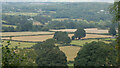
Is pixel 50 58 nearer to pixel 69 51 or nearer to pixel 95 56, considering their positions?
pixel 95 56

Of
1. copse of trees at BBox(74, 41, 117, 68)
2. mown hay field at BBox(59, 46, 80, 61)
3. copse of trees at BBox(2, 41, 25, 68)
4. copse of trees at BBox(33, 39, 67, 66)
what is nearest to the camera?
copse of trees at BBox(2, 41, 25, 68)

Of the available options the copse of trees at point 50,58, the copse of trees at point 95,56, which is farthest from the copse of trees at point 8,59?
the copse of trees at point 95,56

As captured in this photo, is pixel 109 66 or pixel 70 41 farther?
pixel 70 41

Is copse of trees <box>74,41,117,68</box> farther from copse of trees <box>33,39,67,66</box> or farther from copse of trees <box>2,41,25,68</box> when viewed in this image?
copse of trees <box>2,41,25,68</box>

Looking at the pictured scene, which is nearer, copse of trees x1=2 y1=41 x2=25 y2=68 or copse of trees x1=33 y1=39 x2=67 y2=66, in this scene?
copse of trees x1=2 y1=41 x2=25 y2=68

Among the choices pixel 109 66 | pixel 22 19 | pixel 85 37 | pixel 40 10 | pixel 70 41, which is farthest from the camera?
pixel 40 10

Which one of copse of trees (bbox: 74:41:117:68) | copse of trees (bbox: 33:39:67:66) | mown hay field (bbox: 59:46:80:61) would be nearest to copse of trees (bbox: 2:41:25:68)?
copse of trees (bbox: 33:39:67:66)

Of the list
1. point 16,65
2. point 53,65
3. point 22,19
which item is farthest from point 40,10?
point 16,65

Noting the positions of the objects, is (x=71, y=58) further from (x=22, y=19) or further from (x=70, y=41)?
(x=22, y=19)
